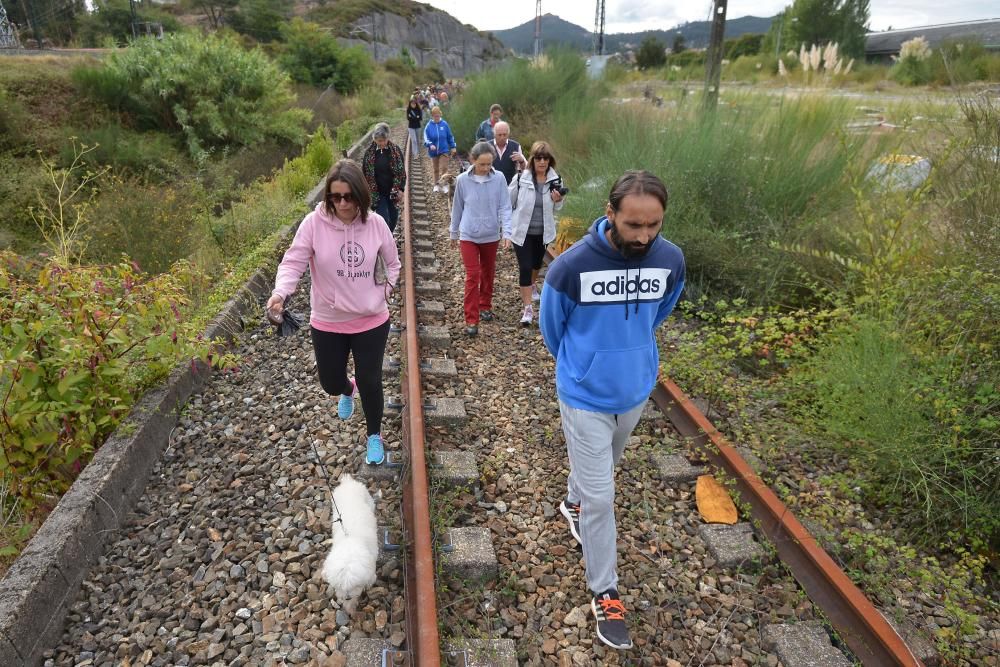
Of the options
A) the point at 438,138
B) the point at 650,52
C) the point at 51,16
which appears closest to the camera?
the point at 438,138

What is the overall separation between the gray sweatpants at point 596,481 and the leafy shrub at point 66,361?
114 inches

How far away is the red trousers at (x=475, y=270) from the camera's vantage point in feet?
19.0

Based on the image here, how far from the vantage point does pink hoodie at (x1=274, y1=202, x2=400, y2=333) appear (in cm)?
341

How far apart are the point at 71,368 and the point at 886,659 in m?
4.59

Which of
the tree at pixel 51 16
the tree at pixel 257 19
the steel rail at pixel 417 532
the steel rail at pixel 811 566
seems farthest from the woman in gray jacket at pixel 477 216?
the tree at pixel 257 19

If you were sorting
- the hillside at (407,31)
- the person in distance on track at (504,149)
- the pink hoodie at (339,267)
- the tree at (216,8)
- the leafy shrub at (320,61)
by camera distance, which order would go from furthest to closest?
the hillside at (407,31)
the tree at (216,8)
the leafy shrub at (320,61)
the person in distance on track at (504,149)
the pink hoodie at (339,267)

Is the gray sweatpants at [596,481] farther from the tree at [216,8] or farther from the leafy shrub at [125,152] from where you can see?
the tree at [216,8]

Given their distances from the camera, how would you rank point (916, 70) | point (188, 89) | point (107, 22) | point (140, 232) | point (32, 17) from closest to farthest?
point (140, 232), point (916, 70), point (188, 89), point (32, 17), point (107, 22)

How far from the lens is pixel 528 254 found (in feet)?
19.5

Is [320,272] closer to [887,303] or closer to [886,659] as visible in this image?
[886,659]

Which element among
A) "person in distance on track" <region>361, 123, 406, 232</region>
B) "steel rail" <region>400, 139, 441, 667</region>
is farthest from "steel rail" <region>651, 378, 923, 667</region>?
"person in distance on track" <region>361, 123, 406, 232</region>

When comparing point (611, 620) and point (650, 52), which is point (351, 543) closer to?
point (611, 620)

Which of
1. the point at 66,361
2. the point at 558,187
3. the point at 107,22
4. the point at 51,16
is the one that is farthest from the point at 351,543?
the point at 51,16

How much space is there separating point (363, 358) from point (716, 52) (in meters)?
7.28
